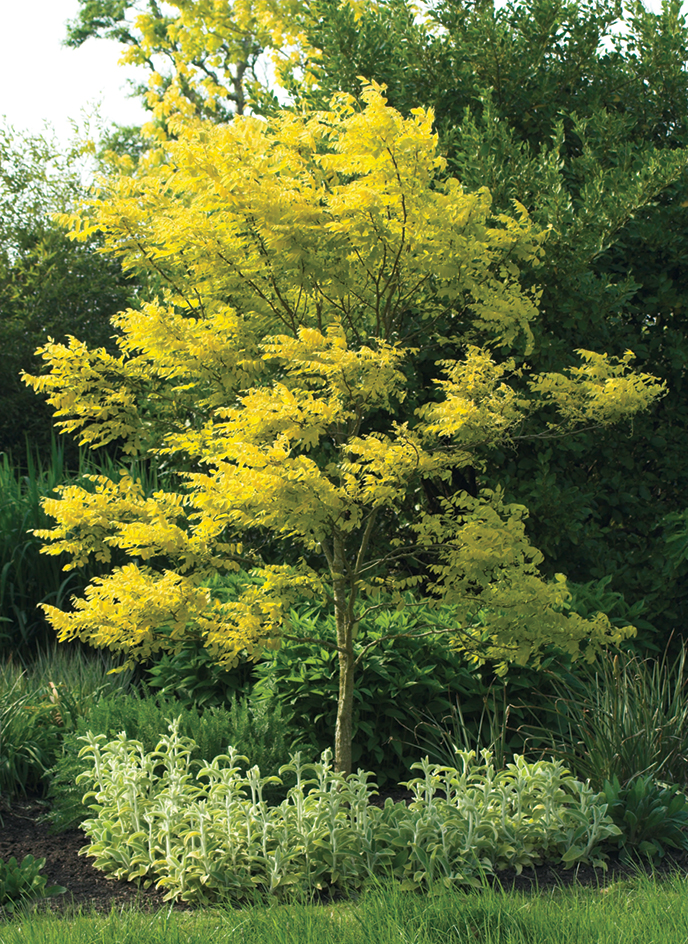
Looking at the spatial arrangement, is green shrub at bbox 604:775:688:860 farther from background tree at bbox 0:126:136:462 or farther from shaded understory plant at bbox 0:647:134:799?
background tree at bbox 0:126:136:462

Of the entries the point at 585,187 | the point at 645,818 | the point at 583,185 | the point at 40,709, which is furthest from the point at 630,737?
the point at 583,185

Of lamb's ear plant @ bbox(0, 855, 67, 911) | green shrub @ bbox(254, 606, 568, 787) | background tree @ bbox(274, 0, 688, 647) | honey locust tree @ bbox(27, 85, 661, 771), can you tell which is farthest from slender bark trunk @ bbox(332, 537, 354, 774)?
background tree @ bbox(274, 0, 688, 647)

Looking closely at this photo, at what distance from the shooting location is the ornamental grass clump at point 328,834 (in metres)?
3.73

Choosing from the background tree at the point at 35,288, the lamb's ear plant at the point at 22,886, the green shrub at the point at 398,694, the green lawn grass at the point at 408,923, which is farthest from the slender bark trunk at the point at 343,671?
the background tree at the point at 35,288

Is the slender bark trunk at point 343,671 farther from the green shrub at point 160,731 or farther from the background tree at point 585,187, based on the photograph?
the background tree at point 585,187

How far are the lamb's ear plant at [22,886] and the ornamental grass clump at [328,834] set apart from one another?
0.89ft

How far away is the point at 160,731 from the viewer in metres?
4.94

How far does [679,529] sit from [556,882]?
12.9 ft

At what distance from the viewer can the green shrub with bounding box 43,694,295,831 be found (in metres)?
4.67

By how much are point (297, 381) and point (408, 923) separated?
2.56 metres

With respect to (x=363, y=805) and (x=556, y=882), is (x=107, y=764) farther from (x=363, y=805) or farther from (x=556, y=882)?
(x=556, y=882)

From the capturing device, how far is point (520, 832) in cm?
397

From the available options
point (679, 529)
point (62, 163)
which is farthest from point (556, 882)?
point (62, 163)

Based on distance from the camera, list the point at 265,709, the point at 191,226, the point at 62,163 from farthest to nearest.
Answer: the point at 62,163 < the point at 265,709 < the point at 191,226
